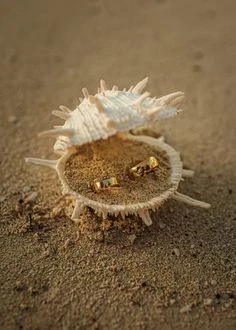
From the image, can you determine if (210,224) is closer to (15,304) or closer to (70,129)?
(70,129)

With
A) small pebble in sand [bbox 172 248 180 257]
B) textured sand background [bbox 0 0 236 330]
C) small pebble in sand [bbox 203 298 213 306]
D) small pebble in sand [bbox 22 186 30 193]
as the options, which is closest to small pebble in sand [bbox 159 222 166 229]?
textured sand background [bbox 0 0 236 330]

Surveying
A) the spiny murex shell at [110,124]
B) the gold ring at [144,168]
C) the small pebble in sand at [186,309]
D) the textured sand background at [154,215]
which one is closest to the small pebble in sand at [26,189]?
the textured sand background at [154,215]

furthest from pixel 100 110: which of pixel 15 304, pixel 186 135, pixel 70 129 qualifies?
pixel 186 135

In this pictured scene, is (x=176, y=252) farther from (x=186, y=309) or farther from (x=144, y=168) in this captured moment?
(x=144, y=168)

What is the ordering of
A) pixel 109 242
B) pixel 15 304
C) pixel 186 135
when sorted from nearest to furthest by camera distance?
pixel 15 304 → pixel 109 242 → pixel 186 135

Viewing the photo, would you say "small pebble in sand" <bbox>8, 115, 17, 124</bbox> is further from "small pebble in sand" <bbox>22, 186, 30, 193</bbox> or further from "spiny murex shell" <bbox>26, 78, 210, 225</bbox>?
"spiny murex shell" <bbox>26, 78, 210, 225</bbox>

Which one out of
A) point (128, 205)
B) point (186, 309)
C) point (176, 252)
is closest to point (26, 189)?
point (128, 205)
